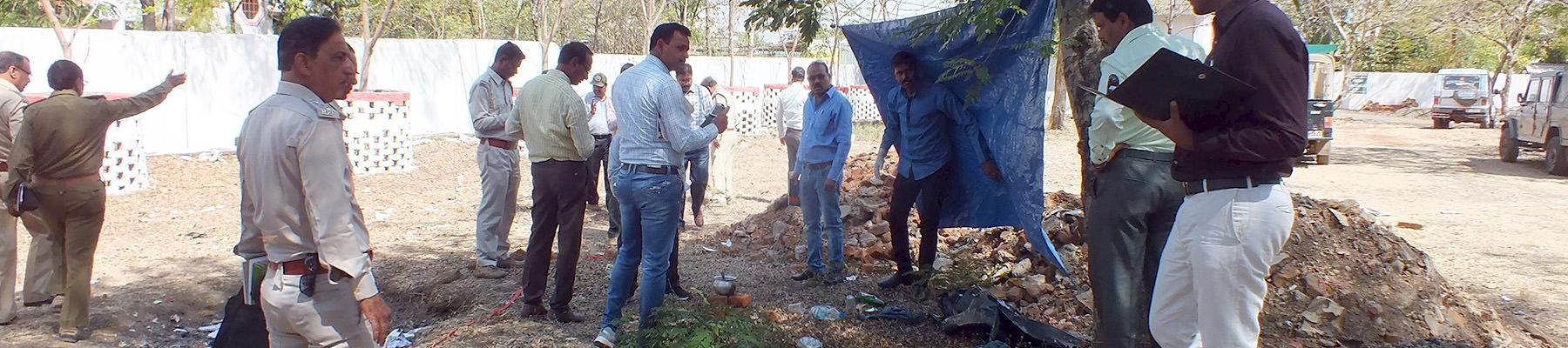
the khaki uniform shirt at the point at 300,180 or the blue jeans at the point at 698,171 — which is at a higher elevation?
the khaki uniform shirt at the point at 300,180

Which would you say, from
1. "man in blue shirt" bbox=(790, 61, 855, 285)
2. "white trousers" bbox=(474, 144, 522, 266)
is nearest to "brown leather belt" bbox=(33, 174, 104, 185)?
"white trousers" bbox=(474, 144, 522, 266)

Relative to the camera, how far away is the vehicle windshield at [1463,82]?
2645 cm

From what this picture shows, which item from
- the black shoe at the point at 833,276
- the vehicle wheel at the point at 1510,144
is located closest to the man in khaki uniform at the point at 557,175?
the black shoe at the point at 833,276

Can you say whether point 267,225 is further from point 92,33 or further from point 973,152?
point 92,33

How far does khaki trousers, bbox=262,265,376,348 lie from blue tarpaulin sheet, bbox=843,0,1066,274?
281cm

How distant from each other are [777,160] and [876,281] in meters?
8.86

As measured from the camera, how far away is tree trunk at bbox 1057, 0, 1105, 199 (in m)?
3.78

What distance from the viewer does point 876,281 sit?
19.9 ft

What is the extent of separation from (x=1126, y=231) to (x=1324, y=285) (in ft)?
7.21

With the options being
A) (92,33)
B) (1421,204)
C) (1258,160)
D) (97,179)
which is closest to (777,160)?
(1421,204)

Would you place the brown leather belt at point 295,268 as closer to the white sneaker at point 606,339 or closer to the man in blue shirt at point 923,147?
the white sneaker at point 606,339

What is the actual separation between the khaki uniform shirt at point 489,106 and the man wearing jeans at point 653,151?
1.94 metres

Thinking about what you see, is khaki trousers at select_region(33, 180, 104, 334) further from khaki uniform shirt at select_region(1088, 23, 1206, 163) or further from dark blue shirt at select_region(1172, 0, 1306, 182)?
dark blue shirt at select_region(1172, 0, 1306, 182)

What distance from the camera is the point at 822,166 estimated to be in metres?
6.06
